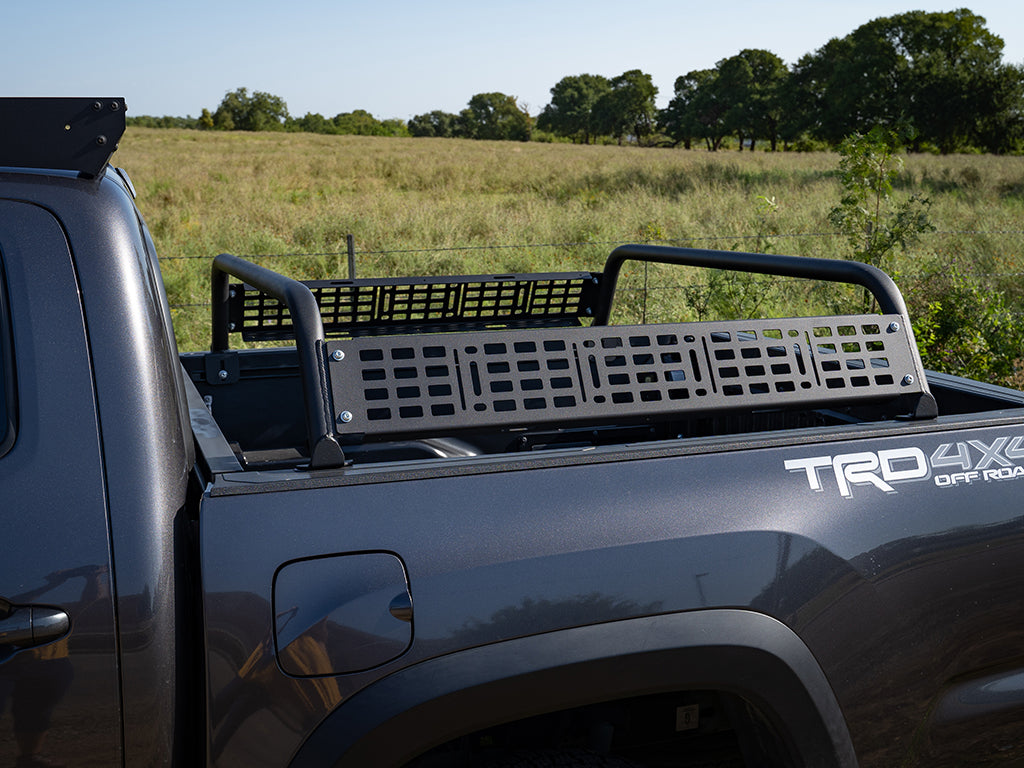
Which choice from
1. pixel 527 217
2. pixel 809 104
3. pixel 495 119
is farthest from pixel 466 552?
pixel 495 119

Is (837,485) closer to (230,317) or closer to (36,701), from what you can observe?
(36,701)

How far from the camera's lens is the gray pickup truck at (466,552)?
1382 millimetres

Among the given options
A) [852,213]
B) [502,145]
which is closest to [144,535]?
[852,213]

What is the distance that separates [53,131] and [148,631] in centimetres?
86

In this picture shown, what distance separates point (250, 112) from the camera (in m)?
68.3

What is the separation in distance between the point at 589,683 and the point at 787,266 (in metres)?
1.32

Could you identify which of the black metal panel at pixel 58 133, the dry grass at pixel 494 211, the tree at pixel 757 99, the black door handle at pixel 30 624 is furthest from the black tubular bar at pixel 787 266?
the tree at pixel 757 99

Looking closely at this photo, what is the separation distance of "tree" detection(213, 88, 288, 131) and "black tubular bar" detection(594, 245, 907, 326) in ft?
221

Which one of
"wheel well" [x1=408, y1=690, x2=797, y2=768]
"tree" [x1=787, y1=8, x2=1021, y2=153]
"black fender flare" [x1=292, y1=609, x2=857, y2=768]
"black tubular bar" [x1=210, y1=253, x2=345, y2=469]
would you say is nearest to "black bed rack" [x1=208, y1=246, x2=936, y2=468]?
"black tubular bar" [x1=210, y1=253, x2=345, y2=469]

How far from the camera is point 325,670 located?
141cm

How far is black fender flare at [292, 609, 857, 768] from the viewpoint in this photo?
1.43 m

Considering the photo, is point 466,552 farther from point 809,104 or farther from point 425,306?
point 809,104

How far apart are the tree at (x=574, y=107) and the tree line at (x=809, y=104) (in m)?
0.15

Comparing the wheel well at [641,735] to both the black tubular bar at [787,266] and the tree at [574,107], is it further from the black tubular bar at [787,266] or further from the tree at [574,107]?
the tree at [574,107]
